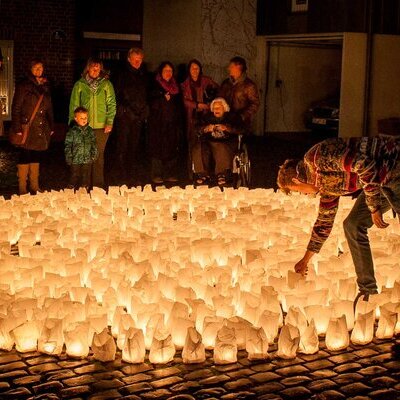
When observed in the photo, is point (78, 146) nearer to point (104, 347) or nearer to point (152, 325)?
point (152, 325)

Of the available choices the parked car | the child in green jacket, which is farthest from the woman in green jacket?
the parked car

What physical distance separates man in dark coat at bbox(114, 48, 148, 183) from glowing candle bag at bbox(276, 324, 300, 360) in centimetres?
775

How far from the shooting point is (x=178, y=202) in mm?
11039

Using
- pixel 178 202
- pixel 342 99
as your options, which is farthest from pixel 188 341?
Result: pixel 342 99

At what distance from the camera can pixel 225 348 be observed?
591 cm

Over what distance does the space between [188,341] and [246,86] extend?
7.09 meters

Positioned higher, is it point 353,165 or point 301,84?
point 301,84

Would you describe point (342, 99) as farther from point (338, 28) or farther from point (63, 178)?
point (63, 178)

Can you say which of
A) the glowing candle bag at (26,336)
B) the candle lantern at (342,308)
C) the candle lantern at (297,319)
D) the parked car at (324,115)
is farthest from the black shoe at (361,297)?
the parked car at (324,115)

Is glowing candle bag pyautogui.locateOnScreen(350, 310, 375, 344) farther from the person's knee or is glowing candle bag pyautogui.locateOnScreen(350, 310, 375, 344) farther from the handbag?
the handbag

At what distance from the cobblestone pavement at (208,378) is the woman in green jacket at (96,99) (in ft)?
22.4

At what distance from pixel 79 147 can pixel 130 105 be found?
4.89 ft

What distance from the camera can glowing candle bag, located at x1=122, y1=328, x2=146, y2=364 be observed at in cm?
588

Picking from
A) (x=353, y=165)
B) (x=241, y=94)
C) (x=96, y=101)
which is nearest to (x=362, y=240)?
(x=353, y=165)
